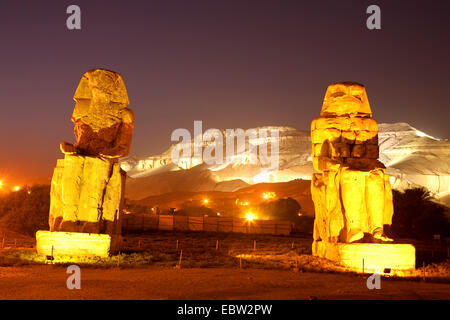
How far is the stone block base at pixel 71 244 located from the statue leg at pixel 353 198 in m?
6.36

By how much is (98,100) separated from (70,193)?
2.79 meters

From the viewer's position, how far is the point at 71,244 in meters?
12.2

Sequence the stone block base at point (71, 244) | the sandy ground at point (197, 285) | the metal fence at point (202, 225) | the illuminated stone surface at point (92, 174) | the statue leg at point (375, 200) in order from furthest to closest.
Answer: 1. the metal fence at point (202, 225)
2. the statue leg at point (375, 200)
3. the illuminated stone surface at point (92, 174)
4. the stone block base at point (71, 244)
5. the sandy ground at point (197, 285)

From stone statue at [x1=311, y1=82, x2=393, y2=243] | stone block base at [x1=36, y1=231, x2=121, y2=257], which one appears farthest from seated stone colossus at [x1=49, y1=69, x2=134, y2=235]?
stone statue at [x1=311, y1=82, x2=393, y2=243]

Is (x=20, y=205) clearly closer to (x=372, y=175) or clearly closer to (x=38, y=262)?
(x=38, y=262)

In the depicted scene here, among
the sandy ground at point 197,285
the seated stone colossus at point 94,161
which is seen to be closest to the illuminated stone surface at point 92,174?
the seated stone colossus at point 94,161

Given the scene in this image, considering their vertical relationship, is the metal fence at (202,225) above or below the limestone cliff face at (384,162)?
below

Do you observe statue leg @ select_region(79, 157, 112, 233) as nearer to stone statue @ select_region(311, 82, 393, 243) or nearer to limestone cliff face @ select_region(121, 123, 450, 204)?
stone statue @ select_region(311, 82, 393, 243)

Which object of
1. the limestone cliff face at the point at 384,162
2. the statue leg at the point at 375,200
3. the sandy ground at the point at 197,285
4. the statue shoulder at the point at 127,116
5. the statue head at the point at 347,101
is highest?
the limestone cliff face at the point at 384,162

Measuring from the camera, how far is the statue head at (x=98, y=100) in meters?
13.7

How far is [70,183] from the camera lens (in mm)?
12531

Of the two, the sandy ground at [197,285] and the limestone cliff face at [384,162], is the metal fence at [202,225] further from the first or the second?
the limestone cliff face at [384,162]

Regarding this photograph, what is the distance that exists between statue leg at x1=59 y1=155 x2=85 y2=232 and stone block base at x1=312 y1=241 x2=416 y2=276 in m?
6.83
